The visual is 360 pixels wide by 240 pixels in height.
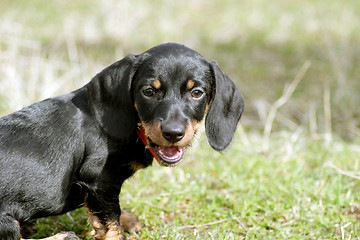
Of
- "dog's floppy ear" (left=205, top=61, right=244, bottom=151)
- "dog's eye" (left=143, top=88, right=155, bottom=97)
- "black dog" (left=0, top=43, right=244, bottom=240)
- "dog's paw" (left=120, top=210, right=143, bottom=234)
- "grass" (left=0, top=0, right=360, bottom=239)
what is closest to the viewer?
"black dog" (left=0, top=43, right=244, bottom=240)

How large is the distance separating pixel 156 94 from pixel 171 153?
17.9 inches

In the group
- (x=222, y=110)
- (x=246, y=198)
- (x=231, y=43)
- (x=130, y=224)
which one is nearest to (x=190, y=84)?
(x=222, y=110)

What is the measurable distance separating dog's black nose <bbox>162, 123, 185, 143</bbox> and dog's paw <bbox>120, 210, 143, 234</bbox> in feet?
3.60

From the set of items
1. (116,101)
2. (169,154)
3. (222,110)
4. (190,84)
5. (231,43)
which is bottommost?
(231,43)

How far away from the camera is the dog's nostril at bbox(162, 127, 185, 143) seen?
10.6 feet

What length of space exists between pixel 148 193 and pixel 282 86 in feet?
14.8

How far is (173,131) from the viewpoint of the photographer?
10.6ft

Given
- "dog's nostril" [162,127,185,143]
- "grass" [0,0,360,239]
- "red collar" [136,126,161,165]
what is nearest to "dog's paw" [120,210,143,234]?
"grass" [0,0,360,239]

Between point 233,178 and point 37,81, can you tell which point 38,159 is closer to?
point 233,178

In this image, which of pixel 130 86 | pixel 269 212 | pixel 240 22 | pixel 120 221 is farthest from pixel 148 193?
pixel 240 22

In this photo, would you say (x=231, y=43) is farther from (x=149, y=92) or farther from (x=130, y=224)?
(x=149, y=92)

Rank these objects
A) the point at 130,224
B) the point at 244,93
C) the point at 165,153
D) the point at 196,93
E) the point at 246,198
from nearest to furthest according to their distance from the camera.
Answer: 1. the point at 165,153
2. the point at 196,93
3. the point at 130,224
4. the point at 246,198
5. the point at 244,93

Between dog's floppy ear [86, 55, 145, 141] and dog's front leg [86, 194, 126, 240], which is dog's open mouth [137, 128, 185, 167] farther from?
dog's front leg [86, 194, 126, 240]

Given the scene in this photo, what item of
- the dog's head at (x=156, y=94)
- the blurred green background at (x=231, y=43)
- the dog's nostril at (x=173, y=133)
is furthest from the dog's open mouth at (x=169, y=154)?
the blurred green background at (x=231, y=43)
